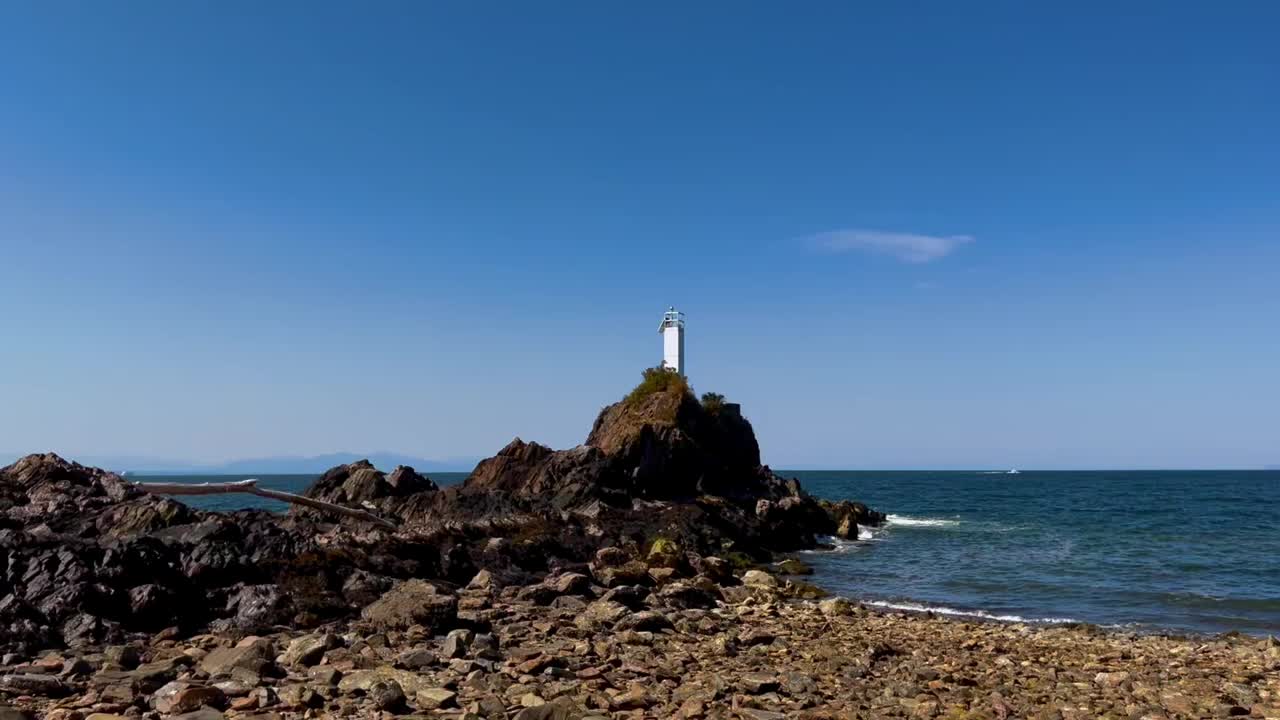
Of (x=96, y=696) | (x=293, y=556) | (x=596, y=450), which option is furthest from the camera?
(x=596, y=450)

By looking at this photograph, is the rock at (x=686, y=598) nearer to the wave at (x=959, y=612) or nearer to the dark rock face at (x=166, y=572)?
the wave at (x=959, y=612)

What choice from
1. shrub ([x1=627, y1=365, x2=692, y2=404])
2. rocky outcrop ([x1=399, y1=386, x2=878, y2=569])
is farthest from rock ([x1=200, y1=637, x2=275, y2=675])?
shrub ([x1=627, y1=365, x2=692, y2=404])

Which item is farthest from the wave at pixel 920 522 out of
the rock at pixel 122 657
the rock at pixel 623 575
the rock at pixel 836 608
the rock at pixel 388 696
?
the rock at pixel 122 657

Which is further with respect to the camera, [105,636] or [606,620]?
[606,620]

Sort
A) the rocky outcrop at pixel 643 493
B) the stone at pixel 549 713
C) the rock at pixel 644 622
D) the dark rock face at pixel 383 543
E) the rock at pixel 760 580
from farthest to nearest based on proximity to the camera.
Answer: the rocky outcrop at pixel 643 493, the rock at pixel 760 580, the rock at pixel 644 622, the dark rock face at pixel 383 543, the stone at pixel 549 713

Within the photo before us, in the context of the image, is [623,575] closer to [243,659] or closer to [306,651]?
[306,651]

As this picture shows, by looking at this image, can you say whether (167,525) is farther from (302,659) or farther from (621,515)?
(621,515)

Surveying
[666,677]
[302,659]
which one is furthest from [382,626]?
[666,677]

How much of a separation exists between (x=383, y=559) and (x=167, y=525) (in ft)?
19.2

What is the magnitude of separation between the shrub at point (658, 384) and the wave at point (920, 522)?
17.6 metres

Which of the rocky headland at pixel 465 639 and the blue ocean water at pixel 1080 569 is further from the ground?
the rocky headland at pixel 465 639

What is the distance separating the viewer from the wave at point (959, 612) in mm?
22547

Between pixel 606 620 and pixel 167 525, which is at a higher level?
pixel 167 525

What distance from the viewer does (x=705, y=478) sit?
176ft
